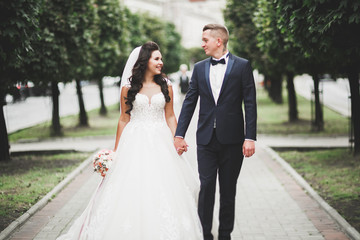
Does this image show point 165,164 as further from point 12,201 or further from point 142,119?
point 12,201

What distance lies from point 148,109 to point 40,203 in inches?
122

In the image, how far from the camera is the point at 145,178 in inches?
207

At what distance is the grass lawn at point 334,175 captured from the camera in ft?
24.1

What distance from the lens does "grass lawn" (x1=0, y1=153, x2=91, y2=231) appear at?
24.6ft

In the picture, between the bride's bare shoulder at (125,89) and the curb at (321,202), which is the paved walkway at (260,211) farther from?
the bride's bare shoulder at (125,89)

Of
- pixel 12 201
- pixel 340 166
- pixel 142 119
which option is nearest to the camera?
pixel 142 119

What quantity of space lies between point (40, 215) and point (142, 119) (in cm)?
269

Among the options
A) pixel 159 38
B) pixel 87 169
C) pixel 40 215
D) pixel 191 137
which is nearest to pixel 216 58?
pixel 40 215

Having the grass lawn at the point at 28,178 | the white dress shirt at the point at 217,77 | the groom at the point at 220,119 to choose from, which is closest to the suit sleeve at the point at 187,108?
the groom at the point at 220,119

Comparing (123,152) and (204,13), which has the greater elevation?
(204,13)

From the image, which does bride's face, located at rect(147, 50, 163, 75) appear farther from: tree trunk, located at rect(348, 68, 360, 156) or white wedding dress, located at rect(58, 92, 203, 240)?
tree trunk, located at rect(348, 68, 360, 156)

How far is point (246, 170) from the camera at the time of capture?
10.6 meters

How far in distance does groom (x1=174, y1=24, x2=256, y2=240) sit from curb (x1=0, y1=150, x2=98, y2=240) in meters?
2.57

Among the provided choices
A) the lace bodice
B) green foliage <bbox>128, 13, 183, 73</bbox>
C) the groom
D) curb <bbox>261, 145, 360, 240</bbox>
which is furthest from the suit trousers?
green foliage <bbox>128, 13, 183, 73</bbox>
